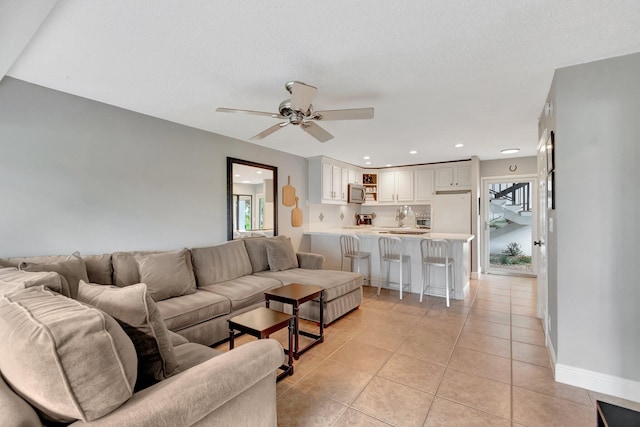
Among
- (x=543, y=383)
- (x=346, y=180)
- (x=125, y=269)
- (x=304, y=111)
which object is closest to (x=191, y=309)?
(x=125, y=269)

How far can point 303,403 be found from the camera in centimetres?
201

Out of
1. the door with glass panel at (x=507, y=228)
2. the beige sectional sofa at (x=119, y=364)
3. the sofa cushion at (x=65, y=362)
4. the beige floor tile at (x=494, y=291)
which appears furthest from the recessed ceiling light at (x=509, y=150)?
the sofa cushion at (x=65, y=362)

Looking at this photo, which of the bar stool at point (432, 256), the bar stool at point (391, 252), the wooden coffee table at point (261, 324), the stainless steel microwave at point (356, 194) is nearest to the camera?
the wooden coffee table at point (261, 324)

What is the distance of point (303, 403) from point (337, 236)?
137 inches

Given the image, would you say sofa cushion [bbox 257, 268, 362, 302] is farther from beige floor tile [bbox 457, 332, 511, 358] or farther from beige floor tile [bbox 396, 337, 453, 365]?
beige floor tile [bbox 457, 332, 511, 358]

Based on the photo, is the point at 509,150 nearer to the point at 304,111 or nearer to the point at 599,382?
the point at 599,382

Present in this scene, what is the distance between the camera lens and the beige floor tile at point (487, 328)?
3133 mm

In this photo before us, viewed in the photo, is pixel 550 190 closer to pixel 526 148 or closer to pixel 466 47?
pixel 466 47

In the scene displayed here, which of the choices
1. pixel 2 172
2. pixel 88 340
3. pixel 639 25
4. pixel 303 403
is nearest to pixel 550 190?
pixel 639 25

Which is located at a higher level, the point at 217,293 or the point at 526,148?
the point at 526,148

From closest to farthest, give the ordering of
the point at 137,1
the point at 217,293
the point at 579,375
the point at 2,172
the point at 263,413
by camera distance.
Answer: the point at 263,413 < the point at 137,1 < the point at 579,375 < the point at 2,172 < the point at 217,293

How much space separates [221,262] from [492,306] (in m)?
3.71

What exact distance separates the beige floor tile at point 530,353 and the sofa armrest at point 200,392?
2.45 meters

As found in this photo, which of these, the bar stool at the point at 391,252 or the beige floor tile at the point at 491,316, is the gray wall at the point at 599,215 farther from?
the bar stool at the point at 391,252
